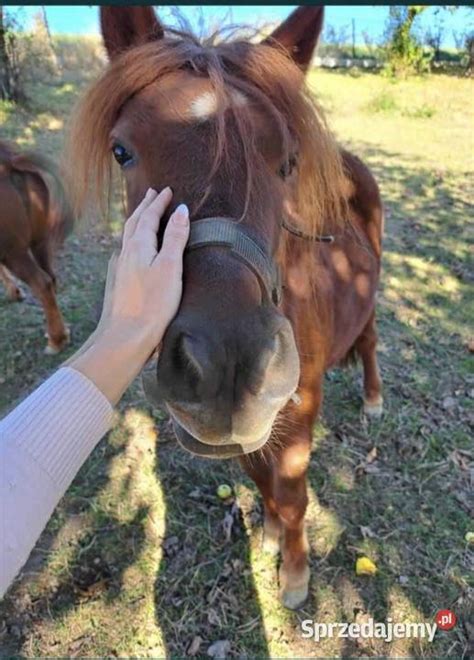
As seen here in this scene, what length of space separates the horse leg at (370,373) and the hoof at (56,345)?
2.33 meters

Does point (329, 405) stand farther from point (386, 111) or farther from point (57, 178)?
point (386, 111)

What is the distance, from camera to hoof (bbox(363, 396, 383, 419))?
3.49m

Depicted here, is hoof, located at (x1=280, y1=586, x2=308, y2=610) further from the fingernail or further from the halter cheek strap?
the fingernail

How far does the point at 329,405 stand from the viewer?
11.8ft

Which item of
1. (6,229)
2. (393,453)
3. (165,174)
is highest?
(165,174)

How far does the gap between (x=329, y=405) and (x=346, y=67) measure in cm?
1882

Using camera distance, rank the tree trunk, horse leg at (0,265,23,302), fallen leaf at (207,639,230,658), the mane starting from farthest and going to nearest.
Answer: the tree trunk, horse leg at (0,265,23,302), fallen leaf at (207,639,230,658), the mane

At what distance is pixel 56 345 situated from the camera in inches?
162

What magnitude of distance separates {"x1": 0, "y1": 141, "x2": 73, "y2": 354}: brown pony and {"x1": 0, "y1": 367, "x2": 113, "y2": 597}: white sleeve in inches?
125

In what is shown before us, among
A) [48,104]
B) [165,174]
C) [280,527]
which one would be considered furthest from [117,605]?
[48,104]

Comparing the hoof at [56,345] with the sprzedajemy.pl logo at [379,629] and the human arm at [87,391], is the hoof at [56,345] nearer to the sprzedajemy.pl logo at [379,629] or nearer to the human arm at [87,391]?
the sprzedajemy.pl logo at [379,629]

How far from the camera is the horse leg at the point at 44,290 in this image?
159 inches

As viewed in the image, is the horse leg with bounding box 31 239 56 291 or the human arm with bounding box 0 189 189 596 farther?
the horse leg with bounding box 31 239 56 291

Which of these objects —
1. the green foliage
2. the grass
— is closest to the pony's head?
the grass
